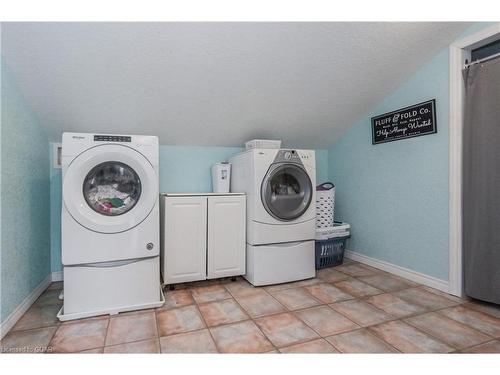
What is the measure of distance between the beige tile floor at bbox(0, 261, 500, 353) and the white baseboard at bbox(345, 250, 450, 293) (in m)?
0.08

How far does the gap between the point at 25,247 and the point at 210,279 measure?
1.39 metres

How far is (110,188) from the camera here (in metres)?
1.92

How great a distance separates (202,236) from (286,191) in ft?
2.78

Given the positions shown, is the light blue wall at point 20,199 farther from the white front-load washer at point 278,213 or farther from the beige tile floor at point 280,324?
the white front-load washer at point 278,213

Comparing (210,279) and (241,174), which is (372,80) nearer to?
(241,174)

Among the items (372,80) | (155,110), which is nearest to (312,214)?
(372,80)

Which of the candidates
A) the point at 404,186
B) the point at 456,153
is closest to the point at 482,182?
the point at 456,153

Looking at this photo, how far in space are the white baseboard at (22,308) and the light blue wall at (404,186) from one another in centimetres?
298

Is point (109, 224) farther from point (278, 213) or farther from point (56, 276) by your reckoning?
point (278, 213)

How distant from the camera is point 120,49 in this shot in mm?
1772

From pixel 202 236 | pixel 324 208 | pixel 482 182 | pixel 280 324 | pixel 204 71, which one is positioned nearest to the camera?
pixel 280 324

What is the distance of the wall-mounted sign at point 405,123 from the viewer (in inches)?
88.0

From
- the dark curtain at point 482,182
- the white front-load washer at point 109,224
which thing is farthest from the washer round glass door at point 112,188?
the dark curtain at point 482,182

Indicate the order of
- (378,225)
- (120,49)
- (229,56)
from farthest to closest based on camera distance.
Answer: (378,225), (229,56), (120,49)
